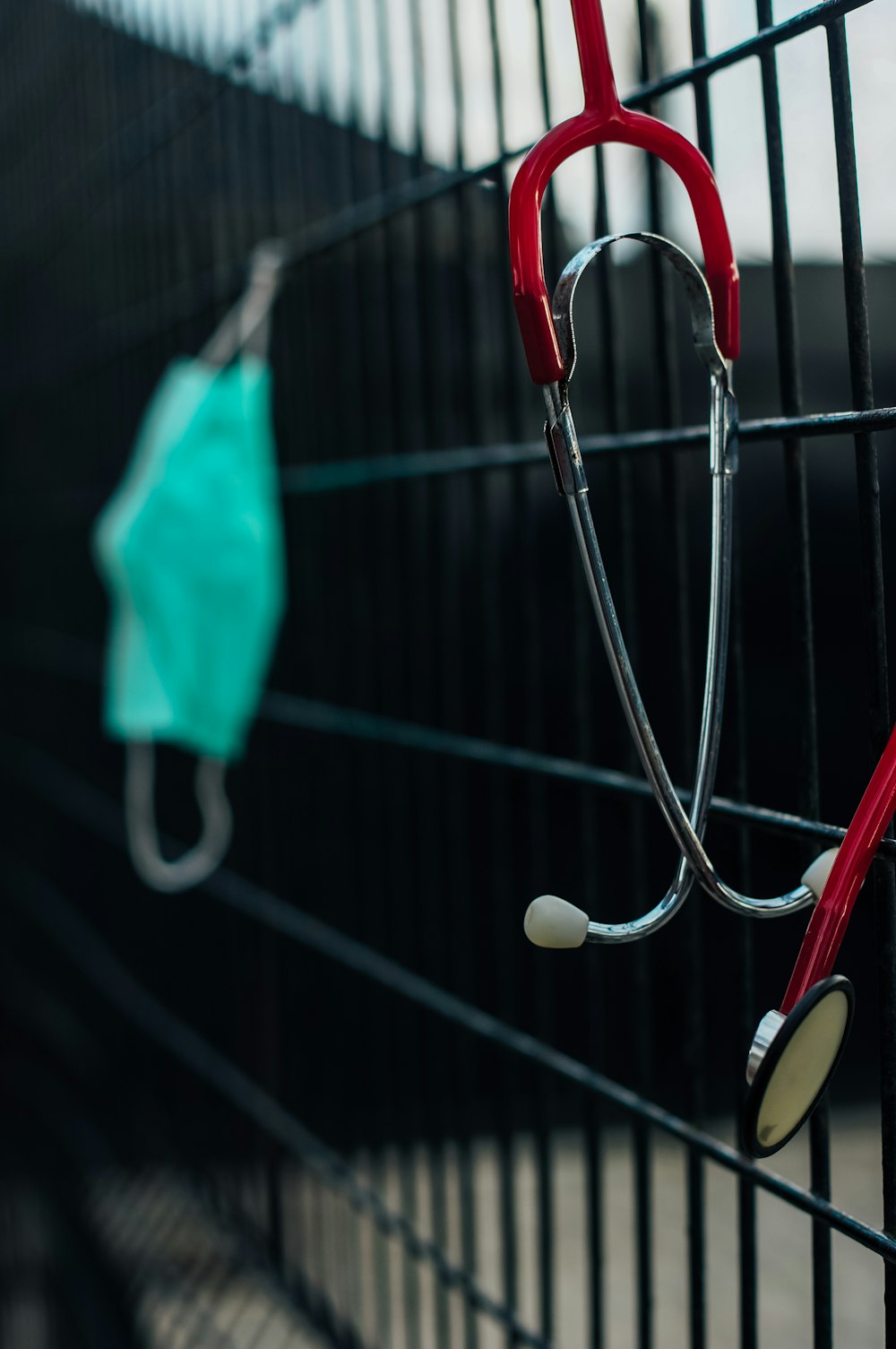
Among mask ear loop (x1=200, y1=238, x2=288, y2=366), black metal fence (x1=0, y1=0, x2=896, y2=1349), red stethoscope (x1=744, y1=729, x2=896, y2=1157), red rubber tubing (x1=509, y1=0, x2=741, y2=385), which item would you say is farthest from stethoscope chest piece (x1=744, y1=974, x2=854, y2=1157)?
mask ear loop (x1=200, y1=238, x2=288, y2=366)

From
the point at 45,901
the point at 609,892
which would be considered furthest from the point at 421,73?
the point at 45,901

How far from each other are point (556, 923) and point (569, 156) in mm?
334

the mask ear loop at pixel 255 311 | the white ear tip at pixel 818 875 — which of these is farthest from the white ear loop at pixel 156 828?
the white ear tip at pixel 818 875

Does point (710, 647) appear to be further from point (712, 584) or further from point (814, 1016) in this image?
point (814, 1016)

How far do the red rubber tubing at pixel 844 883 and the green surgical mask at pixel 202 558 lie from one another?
908mm

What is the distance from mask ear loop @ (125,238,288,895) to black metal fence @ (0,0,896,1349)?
0.03 m

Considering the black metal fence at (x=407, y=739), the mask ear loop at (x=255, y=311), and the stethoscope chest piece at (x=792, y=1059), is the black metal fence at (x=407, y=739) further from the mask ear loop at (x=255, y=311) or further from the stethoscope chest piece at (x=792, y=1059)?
the stethoscope chest piece at (x=792, y=1059)

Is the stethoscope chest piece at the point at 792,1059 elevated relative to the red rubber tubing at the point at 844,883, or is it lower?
lower

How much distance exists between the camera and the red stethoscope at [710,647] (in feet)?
1.80

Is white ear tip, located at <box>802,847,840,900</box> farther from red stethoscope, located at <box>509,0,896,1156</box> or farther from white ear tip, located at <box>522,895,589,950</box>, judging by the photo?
white ear tip, located at <box>522,895,589,950</box>

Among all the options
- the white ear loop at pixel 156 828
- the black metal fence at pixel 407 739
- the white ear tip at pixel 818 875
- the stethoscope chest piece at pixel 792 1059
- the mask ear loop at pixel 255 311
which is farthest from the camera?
the white ear loop at pixel 156 828

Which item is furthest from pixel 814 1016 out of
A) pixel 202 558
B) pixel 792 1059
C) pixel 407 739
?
pixel 202 558

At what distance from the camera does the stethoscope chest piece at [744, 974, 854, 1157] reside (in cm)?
53

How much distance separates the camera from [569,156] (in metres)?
0.61
